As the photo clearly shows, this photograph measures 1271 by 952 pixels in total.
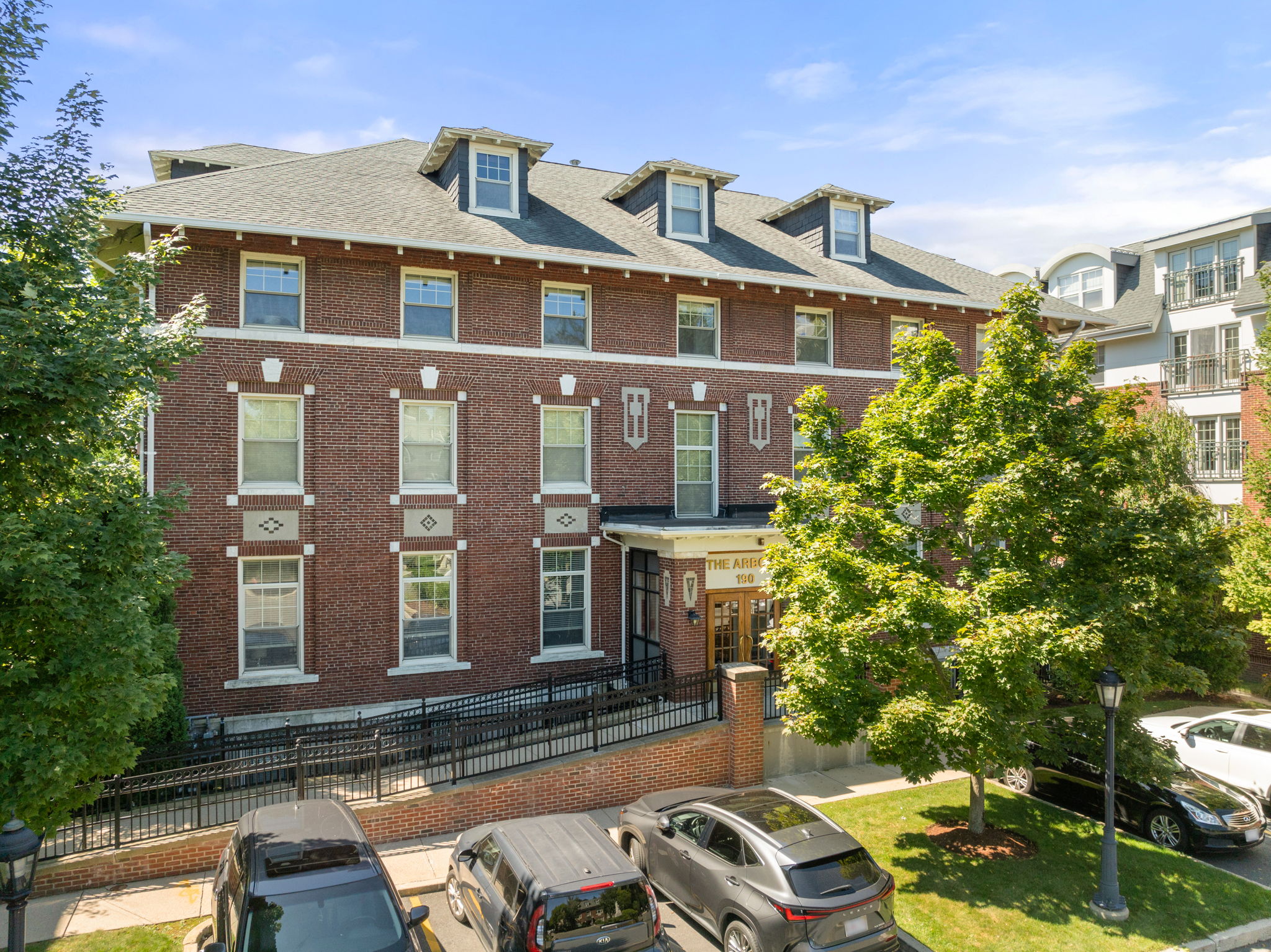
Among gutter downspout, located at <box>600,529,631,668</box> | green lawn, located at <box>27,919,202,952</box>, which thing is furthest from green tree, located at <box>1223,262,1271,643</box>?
green lawn, located at <box>27,919,202,952</box>

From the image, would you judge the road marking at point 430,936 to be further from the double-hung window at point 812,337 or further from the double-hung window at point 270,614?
the double-hung window at point 812,337

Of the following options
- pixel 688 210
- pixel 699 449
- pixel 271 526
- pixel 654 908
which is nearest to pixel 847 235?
pixel 688 210

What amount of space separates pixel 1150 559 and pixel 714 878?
23.4 feet

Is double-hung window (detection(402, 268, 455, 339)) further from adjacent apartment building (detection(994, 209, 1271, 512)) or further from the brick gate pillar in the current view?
adjacent apartment building (detection(994, 209, 1271, 512))

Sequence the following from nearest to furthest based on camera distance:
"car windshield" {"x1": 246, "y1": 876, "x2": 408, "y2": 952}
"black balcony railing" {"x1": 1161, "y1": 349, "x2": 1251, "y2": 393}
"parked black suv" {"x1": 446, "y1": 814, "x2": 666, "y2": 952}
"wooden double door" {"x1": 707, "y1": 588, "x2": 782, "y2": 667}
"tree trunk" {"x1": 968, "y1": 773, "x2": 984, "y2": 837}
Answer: "car windshield" {"x1": 246, "y1": 876, "x2": 408, "y2": 952}
"parked black suv" {"x1": 446, "y1": 814, "x2": 666, "y2": 952}
"tree trunk" {"x1": 968, "y1": 773, "x2": 984, "y2": 837}
"wooden double door" {"x1": 707, "y1": 588, "x2": 782, "y2": 667}
"black balcony railing" {"x1": 1161, "y1": 349, "x2": 1251, "y2": 393}

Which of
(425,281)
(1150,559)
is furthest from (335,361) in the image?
(1150,559)

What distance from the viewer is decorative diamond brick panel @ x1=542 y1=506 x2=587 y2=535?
17062 millimetres

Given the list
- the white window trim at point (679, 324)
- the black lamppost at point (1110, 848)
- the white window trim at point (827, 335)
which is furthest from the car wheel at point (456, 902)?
the white window trim at point (827, 335)

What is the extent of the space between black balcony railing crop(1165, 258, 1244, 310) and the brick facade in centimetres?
1852

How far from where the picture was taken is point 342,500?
15445 millimetres

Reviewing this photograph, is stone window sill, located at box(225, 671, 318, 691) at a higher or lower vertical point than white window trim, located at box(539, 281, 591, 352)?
lower

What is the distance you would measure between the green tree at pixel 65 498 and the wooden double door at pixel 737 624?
10.7 m

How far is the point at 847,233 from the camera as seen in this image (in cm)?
2150

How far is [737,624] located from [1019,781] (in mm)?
5929
